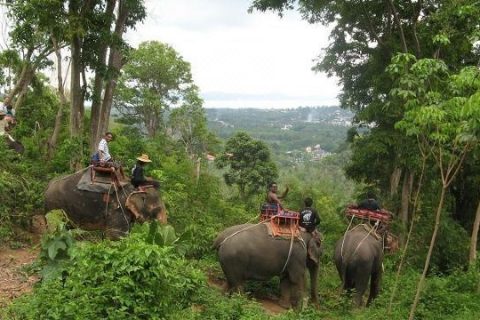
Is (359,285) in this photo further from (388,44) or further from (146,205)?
(388,44)

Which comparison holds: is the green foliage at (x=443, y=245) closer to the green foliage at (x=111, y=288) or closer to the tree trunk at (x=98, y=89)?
the tree trunk at (x=98, y=89)

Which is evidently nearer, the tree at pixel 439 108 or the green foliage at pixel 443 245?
the tree at pixel 439 108

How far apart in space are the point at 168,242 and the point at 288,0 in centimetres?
954

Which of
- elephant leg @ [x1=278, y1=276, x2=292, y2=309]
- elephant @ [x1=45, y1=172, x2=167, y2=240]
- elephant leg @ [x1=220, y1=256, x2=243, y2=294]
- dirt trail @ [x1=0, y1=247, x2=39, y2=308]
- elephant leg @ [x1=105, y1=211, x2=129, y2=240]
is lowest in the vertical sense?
elephant leg @ [x1=278, y1=276, x2=292, y2=309]

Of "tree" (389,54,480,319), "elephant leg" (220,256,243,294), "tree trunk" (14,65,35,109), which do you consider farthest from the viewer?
"tree trunk" (14,65,35,109)

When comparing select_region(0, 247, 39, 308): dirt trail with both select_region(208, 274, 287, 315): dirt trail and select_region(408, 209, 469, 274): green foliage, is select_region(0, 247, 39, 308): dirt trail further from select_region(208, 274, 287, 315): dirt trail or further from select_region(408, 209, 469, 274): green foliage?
select_region(408, 209, 469, 274): green foliage

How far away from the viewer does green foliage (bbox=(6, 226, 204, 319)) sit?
6.14m

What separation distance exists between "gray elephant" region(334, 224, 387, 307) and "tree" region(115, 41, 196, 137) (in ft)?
80.0

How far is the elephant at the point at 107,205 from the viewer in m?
11.4

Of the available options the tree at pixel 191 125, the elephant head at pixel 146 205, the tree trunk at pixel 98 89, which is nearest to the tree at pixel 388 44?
the tree trunk at pixel 98 89

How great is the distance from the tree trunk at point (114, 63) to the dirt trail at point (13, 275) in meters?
5.11

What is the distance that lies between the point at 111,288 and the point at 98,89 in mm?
9463

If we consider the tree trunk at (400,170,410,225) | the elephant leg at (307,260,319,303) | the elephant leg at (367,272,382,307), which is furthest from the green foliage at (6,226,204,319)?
the tree trunk at (400,170,410,225)

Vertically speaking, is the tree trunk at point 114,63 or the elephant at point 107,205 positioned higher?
the tree trunk at point 114,63
